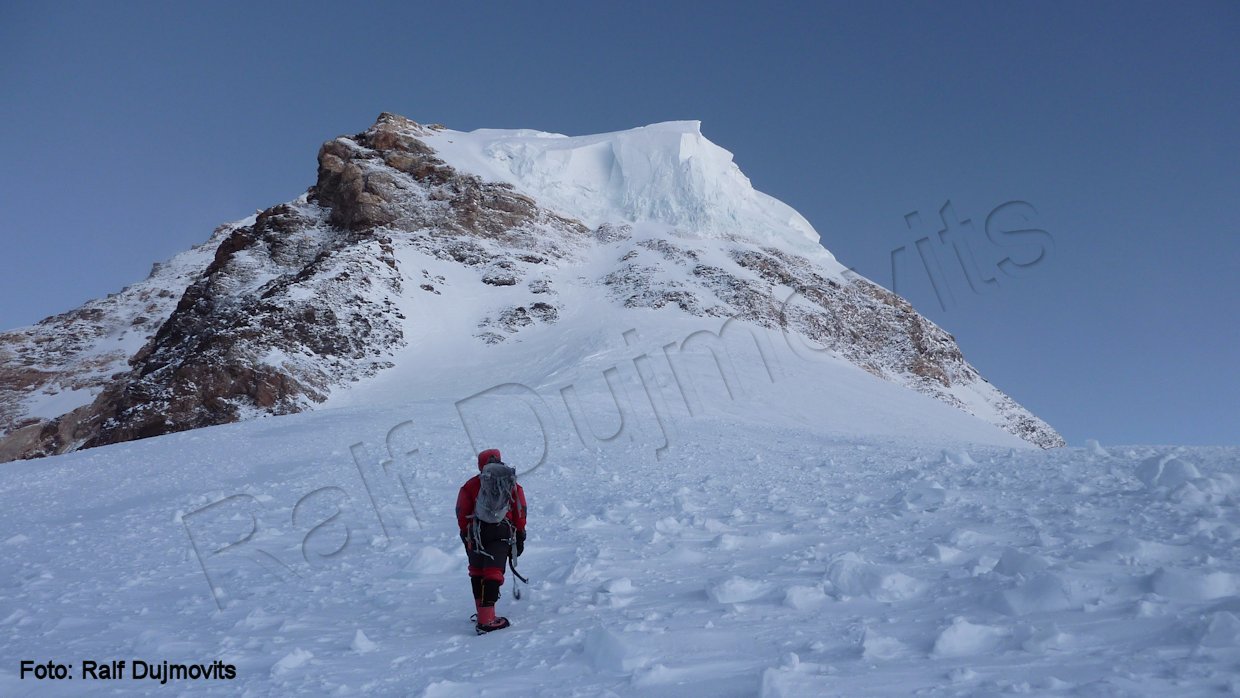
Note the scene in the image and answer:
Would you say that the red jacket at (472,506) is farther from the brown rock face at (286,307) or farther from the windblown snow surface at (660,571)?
the brown rock face at (286,307)

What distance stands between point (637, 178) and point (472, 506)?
200 feet

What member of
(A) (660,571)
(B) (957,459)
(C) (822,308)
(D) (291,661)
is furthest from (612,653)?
(C) (822,308)

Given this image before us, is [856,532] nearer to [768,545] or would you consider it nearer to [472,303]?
[768,545]

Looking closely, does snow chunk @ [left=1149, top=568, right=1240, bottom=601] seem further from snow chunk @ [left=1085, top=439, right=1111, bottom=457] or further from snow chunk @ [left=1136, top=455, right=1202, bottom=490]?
snow chunk @ [left=1085, top=439, right=1111, bottom=457]

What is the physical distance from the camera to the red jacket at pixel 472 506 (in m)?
5.77

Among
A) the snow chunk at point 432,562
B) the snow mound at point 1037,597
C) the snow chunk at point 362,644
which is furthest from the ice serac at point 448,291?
the snow mound at point 1037,597

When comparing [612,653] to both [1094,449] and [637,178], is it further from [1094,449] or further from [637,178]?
[637,178]

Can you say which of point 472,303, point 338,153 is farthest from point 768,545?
point 338,153

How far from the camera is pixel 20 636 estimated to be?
6051 mm

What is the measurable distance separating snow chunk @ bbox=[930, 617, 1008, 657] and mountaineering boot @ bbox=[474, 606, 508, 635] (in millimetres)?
3136

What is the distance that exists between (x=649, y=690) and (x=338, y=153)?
59.9 metres

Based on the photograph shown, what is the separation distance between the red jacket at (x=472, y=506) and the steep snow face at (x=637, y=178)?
5390 centimetres

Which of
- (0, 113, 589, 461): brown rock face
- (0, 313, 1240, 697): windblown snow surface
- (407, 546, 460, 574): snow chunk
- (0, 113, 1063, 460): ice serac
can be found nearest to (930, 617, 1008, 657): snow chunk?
(0, 313, 1240, 697): windblown snow surface

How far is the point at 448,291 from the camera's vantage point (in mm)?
42750
